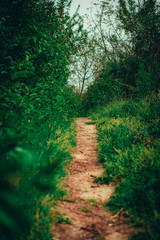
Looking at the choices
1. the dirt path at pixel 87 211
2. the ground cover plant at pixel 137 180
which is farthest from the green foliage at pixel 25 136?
the ground cover plant at pixel 137 180

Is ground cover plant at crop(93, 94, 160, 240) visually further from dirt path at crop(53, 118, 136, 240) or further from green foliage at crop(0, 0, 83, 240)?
green foliage at crop(0, 0, 83, 240)

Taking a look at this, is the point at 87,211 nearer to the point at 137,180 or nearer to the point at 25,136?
the point at 137,180

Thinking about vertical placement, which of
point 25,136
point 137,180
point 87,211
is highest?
point 25,136

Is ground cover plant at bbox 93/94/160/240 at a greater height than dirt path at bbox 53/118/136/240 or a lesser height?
greater

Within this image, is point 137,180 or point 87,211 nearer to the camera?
point 87,211

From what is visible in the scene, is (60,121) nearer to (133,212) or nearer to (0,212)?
(133,212)

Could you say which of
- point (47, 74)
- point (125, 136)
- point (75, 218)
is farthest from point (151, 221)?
point (47, 74)

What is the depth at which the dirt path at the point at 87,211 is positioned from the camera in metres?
1.50

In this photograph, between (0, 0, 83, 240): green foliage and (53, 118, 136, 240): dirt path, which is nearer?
(0, 0, 83, 240): green foliage

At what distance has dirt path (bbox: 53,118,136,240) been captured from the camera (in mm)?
1495

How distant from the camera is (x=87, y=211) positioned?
1.81 metres

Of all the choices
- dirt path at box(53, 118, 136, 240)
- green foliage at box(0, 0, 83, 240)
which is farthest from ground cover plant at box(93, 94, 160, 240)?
green foliage at box(0, 0, 83, 240)

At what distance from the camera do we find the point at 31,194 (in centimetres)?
161

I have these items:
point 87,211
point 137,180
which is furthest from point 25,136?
point 137,180
